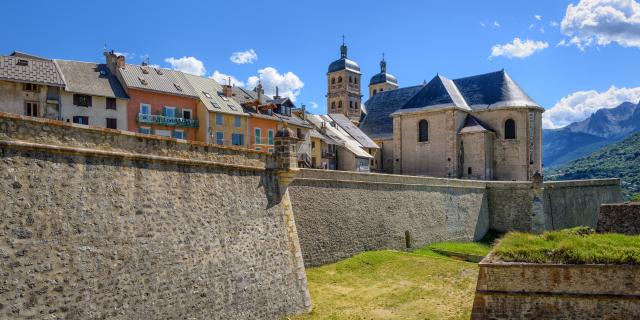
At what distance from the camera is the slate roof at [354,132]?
52.0 meters

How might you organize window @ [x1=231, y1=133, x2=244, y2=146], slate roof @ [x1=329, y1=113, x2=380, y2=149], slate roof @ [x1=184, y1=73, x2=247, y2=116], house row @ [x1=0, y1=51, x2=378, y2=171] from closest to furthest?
house row @ [x1=0, y1=51, x2=378, y2=171] < slate roof @ [x1=184, y1=73, x2=247, y2=116] < window @ [x1=231, y1=133, x2=244, y2=146] < slate roof @ [x1=329, y1=113, x2=380, y2=149]

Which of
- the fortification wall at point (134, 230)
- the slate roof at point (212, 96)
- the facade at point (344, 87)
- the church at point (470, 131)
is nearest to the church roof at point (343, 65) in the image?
the facade at point (344, 87)

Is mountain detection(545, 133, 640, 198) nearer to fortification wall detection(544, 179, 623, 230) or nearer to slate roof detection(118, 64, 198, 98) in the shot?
fortification wall detection(544, 179, 623, 230)

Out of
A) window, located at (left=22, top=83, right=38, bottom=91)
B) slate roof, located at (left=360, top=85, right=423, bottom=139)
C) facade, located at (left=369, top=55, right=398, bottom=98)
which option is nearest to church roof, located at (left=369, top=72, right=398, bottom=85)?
facade, located at (left=369, top=55, right=398, bottom=98)

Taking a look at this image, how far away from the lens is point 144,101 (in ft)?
108

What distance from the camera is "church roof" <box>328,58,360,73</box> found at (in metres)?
79.1

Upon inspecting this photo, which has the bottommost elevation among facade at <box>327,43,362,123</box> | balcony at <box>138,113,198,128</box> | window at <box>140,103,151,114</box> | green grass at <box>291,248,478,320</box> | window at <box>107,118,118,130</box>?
green grass at <box>291,248,478,320</box>

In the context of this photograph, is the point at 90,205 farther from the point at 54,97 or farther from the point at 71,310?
the point at 54,97

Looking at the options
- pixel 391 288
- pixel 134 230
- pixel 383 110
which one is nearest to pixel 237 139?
pixel 391 288

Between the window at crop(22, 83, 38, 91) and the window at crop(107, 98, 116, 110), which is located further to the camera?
the window at crop(107, 98, 116, 110)

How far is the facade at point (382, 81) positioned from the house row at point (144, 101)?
42.8 metres

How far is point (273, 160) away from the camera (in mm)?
18938

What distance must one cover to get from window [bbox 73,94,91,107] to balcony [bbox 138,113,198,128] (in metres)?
3.03

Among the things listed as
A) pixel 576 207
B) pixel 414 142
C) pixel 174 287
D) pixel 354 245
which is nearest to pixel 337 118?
pixel 414 142
